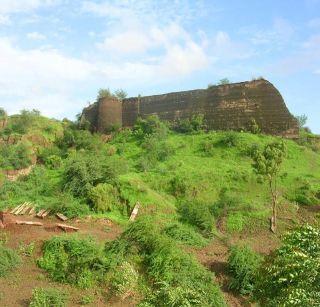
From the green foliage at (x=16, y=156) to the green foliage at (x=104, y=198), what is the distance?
7.79 meters

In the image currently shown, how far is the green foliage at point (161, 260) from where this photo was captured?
11984mm

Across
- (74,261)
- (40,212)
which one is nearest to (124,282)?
(74,261)

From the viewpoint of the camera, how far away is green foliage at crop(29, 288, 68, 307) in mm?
10974

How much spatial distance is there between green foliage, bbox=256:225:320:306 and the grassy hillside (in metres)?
1.49

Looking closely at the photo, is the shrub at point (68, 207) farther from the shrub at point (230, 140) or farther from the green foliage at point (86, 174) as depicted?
the shrub at point (230, 140)

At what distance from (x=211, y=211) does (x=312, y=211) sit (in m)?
4.20

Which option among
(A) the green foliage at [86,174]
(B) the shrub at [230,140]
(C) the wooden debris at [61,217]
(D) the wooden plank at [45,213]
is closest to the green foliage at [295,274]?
(C) the wooden debris at [61,217]

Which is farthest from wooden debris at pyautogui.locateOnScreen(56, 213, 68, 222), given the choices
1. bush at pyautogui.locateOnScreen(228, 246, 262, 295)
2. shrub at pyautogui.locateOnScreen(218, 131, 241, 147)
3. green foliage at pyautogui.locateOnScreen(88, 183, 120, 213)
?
shrub at pyautogui.locateOnScreen(218, 131, 241, 147)

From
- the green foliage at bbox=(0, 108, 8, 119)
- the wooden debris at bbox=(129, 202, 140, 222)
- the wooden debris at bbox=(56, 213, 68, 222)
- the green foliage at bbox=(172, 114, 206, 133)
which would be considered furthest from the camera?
the green foliage at bbox=(0, 108, 8, 119)

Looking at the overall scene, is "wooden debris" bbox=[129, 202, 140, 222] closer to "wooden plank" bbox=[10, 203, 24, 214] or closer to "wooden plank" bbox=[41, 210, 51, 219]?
"wooden plank" bbox=[41, 210, 51, 219]

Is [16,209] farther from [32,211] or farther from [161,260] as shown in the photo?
[161,260]

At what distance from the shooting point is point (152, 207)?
17906 mm

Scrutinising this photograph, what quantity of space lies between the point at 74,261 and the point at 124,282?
1.76 meters

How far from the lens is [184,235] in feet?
50.8
